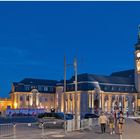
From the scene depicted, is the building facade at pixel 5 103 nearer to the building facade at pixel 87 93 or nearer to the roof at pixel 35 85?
the building facade at pixel 87 93

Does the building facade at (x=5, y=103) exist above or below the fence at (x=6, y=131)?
above

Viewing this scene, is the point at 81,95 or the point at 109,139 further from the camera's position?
the point at 81,95

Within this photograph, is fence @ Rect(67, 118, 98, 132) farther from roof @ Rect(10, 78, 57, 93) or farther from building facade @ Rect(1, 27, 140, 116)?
roof @ Rect(10, 78, 57, 93)

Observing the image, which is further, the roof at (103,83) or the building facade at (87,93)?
the roof at (103,83)

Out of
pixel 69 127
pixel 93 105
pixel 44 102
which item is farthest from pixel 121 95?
pixel 69 127

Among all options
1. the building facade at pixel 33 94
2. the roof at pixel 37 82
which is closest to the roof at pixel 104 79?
the building facade at pixel 33 94

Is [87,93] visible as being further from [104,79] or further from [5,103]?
[5,103]

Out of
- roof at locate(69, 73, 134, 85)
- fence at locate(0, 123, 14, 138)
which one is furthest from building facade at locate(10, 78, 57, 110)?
fence at locate(0, 123, 14, 138)

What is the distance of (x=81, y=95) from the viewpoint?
548 feet

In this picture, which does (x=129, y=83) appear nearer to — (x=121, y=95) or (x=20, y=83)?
(x=121, y=95)

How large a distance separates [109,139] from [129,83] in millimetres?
154564

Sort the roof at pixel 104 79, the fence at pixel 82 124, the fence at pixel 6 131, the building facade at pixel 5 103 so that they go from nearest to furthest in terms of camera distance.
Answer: the fence at pixel 6 131 < the fence at pixel 82 124 < the roof at pixel 104 79 < the building facade at pixel 5 103

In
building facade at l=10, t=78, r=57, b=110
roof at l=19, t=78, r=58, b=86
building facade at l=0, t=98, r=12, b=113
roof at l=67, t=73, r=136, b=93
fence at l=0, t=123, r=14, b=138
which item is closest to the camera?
fence at l=0, t=123, r=14, b=138

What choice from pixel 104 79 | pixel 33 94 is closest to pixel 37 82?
pixel 33 94
